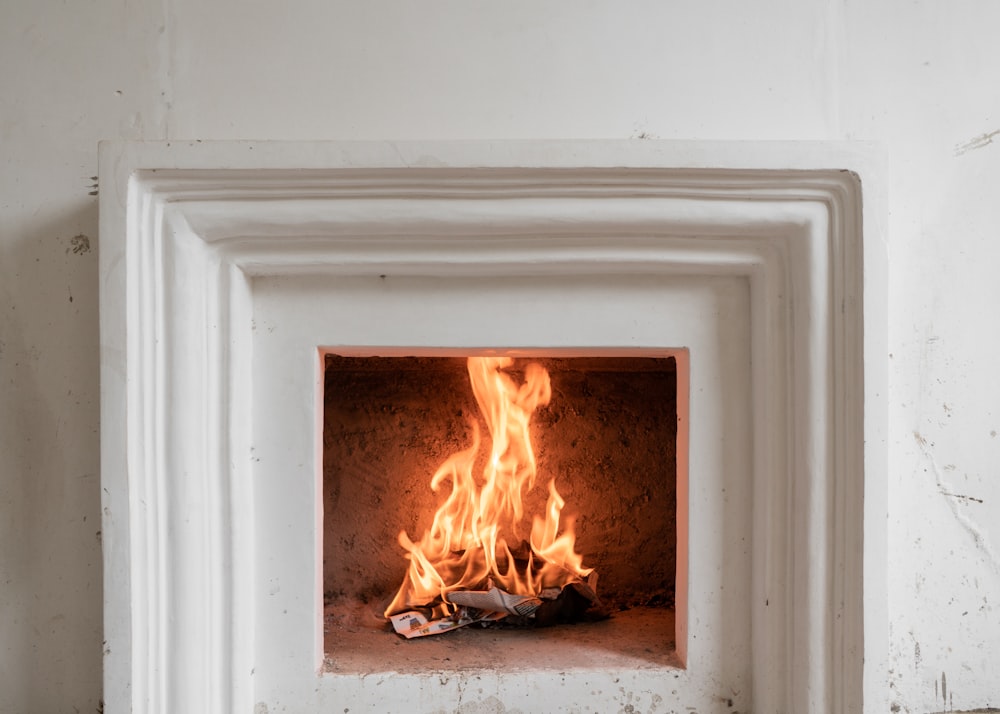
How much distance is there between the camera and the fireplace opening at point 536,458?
1.77 m

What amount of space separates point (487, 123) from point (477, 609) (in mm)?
1033

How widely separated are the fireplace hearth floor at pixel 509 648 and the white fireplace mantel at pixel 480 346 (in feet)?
0.13

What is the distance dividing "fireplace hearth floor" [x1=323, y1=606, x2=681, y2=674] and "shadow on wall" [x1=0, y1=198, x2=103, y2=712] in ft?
1.49

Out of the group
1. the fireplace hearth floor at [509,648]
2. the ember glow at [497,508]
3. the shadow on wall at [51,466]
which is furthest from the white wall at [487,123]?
the ember glow at [497,508]

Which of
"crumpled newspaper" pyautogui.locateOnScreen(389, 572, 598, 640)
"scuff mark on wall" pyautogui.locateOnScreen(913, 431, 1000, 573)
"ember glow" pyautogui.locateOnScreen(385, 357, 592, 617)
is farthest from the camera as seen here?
"ember glow" pyautogui.locateOnScreen(385, 357, 592, 617)

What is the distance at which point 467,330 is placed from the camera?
129 cm

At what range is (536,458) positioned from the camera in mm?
1789

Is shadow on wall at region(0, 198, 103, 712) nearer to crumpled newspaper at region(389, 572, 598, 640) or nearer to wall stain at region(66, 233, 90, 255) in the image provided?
wall stain at region(66, 233, 90, 255)

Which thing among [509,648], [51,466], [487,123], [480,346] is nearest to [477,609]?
[509,648]

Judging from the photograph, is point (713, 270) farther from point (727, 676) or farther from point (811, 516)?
point (727, 676)

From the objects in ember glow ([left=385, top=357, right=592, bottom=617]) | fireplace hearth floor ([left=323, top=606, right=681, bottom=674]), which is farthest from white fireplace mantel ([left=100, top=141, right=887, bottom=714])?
ember glow ([left=385, top=357, right=592, bottom=617])

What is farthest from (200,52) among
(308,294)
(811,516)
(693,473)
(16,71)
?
(811,516)

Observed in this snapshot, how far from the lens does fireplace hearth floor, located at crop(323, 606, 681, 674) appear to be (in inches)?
52.7

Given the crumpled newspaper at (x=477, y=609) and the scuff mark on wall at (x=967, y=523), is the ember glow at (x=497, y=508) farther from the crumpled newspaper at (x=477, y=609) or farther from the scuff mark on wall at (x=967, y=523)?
the scuff mark on wall at (x=967, y=523)
